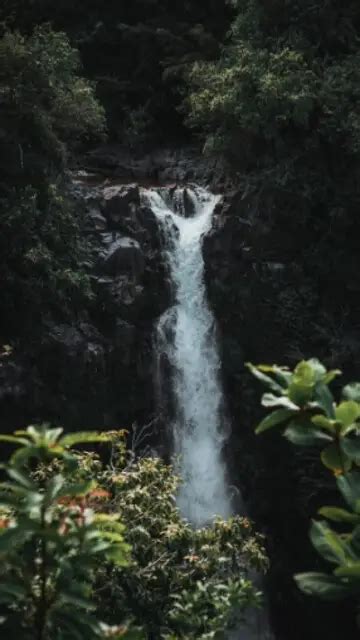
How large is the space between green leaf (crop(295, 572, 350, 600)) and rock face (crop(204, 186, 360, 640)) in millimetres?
11395

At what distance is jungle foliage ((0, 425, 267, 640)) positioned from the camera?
300cm

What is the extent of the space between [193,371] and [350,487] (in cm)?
1145

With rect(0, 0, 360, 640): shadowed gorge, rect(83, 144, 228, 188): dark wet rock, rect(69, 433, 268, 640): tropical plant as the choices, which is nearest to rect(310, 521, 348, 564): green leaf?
rect(69, 433, 268, 640): tropical plant

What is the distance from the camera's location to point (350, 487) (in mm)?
2496

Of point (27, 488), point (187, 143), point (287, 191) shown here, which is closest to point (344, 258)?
point (287, 191)

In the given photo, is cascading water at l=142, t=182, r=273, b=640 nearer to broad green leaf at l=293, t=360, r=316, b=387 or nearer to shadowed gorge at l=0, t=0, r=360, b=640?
shadowed gorge at l=0, t=0, r=360, b=640

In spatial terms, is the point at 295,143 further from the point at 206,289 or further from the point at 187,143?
the point at 187,143

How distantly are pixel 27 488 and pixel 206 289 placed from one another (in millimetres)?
11605

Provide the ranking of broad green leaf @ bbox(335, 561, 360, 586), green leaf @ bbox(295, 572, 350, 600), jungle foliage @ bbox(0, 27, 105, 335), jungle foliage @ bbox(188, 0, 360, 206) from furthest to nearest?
1. jungle foliage @ bbox(188, 0, 360, 206)
2. jungle foliage @ bbox(0, 27, 105, 335)
3. green leaf @ bbox(295, 572, 350, 600)
4. broad green leaf @ bbox(335, 561, 360, 586)

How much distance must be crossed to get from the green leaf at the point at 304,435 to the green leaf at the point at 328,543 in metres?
0.30

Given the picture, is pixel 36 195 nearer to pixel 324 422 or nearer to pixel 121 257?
pixel 121 257

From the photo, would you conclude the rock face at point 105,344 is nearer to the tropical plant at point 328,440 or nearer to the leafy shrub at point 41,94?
the leafy shrub at point 41,94

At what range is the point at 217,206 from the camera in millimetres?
14938

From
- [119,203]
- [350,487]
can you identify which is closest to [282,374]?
[350,487]
